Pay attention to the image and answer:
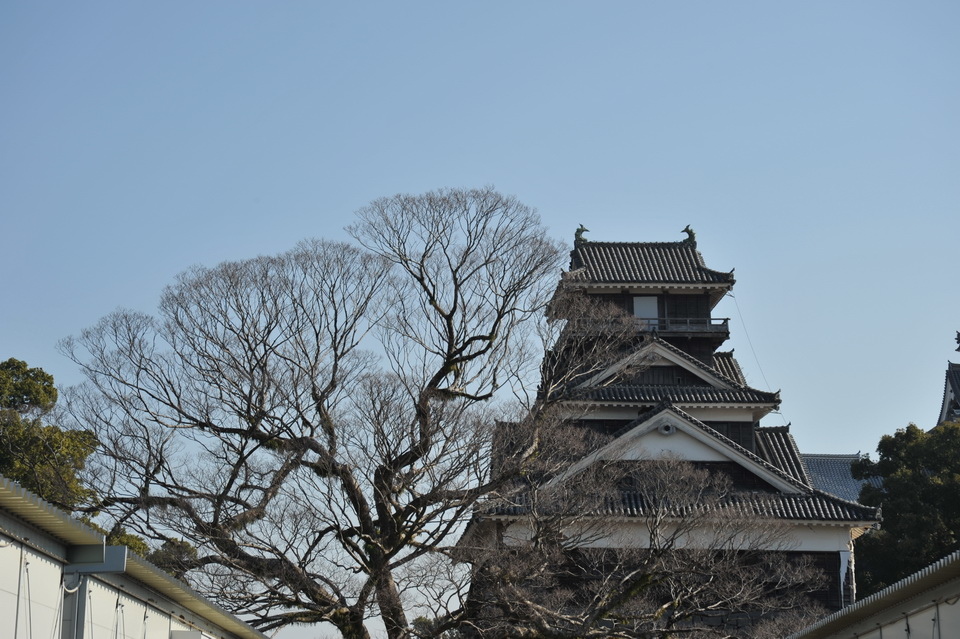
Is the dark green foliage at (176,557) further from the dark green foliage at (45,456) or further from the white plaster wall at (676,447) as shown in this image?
the white plaster wall at (676,447)

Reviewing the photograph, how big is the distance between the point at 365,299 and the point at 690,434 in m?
9.90

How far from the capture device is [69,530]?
36.3 feet

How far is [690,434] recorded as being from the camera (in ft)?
102

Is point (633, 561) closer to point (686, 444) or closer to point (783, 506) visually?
point (686, 444)

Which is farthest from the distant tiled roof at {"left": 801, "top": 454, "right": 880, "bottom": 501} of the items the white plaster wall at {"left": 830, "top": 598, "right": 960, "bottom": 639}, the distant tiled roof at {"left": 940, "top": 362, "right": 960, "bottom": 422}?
the white plaster wall at {"left": 830, "top": 598, "right": 960, "bottom": 639}

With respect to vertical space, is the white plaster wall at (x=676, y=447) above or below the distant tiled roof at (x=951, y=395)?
below

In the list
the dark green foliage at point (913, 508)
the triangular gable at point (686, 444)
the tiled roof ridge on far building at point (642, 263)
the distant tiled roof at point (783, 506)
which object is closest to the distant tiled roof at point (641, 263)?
the tiled roof ridge on far building at point (642, 263)

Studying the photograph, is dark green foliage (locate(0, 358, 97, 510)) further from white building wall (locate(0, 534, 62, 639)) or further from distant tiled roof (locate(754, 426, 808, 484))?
distant tiled roof (locate(754, 426, 808, 484))

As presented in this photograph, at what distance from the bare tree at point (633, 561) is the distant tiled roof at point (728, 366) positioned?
633cm

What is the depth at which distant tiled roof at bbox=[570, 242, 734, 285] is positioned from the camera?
36.1m

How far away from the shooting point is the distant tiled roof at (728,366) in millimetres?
36250

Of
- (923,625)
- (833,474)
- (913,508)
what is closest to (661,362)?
(913,508)

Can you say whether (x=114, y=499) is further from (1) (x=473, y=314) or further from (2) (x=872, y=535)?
(2) (x=872, y=535)

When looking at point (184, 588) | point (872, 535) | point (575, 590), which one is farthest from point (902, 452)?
point (184, 588)
